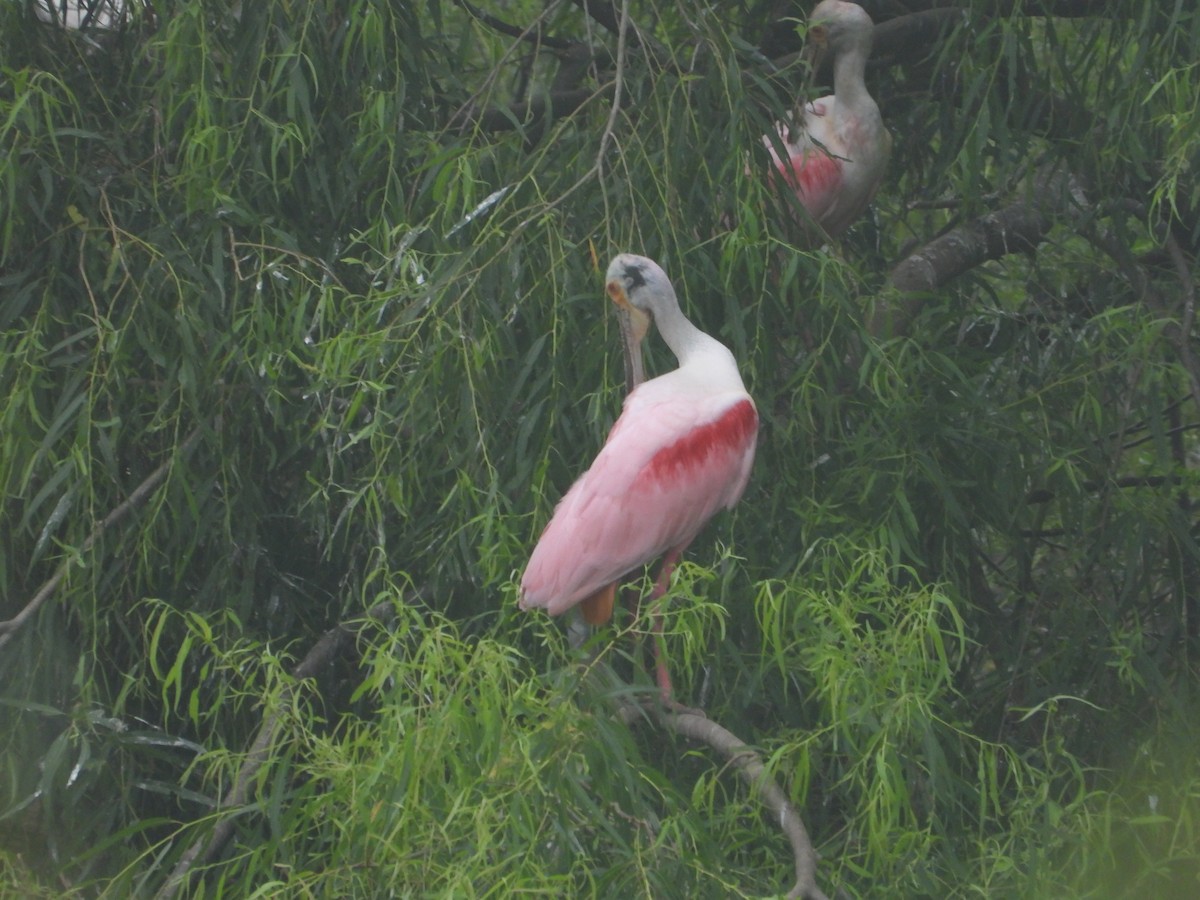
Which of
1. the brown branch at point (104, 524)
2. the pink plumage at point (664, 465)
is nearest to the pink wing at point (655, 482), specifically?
Result: the pink plumage at point (664, 465)

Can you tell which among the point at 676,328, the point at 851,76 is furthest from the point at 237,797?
the point at 851,76

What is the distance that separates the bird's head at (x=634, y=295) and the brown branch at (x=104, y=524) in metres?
0.69

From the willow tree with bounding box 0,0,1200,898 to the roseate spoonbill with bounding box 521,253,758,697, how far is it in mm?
57

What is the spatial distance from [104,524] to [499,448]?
2.01 feet

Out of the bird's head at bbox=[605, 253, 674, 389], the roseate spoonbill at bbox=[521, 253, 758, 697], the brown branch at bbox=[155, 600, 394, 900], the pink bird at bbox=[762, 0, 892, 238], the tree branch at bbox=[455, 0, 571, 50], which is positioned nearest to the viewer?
the brown branch at bbox=[155, 600, 394, 900]

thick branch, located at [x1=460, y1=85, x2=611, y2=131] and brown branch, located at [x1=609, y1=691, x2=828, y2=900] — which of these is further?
thick branch, located at [x1=460, y1=85, x2=611, y2=131]

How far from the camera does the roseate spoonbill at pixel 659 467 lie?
294 cm

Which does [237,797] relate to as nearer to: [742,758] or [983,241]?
[742,758]

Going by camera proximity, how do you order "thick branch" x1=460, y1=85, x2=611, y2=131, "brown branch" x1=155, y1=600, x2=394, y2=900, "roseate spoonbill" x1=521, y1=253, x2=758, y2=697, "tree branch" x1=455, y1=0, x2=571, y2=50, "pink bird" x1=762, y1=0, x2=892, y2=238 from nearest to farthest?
"brown branch" x1=155, y1=600, x2=394, y2=900, "roseate spoonbill" x1=521, y1=253, x2=758, y2=697, "tree branch" x1=455, y1=0, x2=571, y2=50, "thick branch" x1=460, y1=85, x2=611, y2=131, "pink bird" x1=762, y1=0, x2=892, y2=238

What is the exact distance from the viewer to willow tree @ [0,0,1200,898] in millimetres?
2541

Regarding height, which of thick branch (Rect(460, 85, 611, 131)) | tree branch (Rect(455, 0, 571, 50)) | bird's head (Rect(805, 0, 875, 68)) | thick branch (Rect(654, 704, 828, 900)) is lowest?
thick branch (Rect(654, 704, 828, 900))

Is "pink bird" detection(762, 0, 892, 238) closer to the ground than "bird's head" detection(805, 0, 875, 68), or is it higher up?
closer to the ground

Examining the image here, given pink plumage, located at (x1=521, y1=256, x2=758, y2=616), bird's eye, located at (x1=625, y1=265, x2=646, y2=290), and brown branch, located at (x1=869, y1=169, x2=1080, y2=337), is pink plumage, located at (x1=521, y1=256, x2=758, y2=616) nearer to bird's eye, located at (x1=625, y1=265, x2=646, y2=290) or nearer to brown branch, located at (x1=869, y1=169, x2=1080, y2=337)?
bird's eye, located at (x1=625, y1=265, x2=646, y2=290)

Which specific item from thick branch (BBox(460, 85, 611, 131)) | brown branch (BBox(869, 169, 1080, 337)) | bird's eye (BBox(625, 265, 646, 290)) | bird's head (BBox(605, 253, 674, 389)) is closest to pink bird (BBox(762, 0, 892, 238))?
brown branch (BBox(869, 169, 1080, 337))
